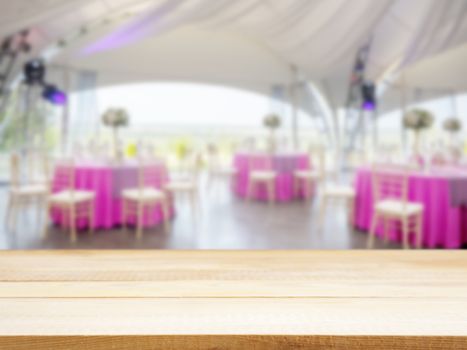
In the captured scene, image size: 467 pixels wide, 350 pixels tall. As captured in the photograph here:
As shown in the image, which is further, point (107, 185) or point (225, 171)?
point (225, 171)

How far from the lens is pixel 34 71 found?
274 inches

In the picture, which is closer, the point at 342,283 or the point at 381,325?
the point at 381,325

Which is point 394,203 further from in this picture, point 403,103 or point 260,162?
point 403,103

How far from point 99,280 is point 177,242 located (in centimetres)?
282

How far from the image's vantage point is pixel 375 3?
2.74 metres

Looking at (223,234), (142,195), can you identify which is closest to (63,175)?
(142,195)

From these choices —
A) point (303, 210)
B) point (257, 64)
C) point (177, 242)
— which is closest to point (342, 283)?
point (177, 242)

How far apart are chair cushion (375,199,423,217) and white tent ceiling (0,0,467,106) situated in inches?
62.6

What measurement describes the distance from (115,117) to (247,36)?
3.43m

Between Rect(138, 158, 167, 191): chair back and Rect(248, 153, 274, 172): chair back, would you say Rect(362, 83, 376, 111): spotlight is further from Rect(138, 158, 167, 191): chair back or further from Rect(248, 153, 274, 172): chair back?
Rect(138, 158, 167, 191): chair back

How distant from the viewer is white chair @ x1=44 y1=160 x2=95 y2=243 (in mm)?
3912

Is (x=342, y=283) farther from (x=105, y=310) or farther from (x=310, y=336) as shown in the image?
(x=105, y=310)

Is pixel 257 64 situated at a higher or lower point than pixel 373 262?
higher

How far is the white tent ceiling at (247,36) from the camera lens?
3057mm
